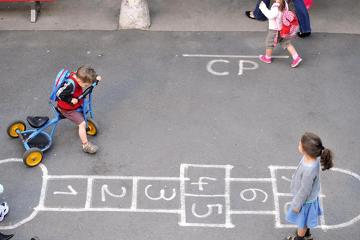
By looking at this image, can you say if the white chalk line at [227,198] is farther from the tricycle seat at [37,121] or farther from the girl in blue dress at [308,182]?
the tricycle seat at [37,121]

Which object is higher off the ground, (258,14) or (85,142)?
(258,14)

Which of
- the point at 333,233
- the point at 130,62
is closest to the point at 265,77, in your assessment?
the point at 130,62

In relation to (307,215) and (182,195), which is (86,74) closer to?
(182,195)

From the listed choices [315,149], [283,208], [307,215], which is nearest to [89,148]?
[283,208]

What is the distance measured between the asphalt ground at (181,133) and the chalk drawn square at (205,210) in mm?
13

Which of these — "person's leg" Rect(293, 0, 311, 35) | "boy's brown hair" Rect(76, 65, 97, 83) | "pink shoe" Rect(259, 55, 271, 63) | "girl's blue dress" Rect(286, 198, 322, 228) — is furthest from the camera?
"person's leg" Rect(293, 0, 311, 35)

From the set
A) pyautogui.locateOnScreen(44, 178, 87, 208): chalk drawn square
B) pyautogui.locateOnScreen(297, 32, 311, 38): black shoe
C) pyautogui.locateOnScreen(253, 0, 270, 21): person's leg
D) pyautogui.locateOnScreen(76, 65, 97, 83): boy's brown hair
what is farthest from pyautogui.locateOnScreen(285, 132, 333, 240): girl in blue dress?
pyautogui.locateOnScreen(253, 0, 270, 21): person's leg

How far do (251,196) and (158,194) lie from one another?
3.89 ft

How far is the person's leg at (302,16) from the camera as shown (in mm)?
9883

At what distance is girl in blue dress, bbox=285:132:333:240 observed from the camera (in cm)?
595

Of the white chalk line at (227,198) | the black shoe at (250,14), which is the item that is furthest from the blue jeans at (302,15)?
the white chalk line at (227,198)

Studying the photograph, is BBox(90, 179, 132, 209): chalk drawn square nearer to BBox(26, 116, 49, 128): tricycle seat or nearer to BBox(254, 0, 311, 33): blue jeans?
BBox(26, 116, 49, 128): tricycle seat

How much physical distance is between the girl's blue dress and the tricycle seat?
3.52 metres

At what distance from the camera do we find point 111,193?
24.6 ft
